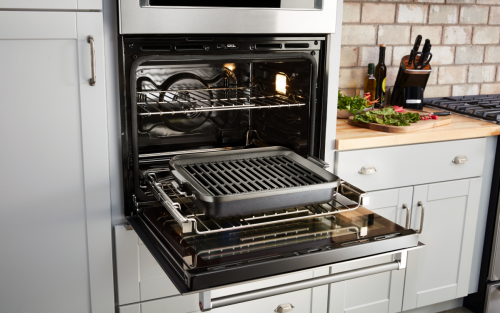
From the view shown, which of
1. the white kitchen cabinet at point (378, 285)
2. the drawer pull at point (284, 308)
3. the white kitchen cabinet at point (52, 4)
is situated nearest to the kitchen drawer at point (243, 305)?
the drawer pull at point (284, 308)

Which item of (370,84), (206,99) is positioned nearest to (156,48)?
(206,99)

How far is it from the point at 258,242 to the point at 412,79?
148cm

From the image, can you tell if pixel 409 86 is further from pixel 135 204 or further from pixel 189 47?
pixel 135 204

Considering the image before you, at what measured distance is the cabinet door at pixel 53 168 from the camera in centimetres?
142

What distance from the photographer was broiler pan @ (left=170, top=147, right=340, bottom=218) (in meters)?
1.32

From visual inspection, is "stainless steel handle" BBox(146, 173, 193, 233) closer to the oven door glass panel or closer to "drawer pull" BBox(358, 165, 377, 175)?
the oven door glass panel

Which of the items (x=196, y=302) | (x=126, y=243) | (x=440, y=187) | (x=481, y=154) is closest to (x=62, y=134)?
(x=126, y=243)

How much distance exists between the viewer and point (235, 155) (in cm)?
170

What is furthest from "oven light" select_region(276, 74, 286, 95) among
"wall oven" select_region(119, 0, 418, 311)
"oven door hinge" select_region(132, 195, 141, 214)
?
"oven door hinge" select_region(132, 195, 141, 214)

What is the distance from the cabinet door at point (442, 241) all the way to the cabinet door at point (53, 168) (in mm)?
1323

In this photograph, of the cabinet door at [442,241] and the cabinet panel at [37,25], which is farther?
the cabinet door at [442,241]

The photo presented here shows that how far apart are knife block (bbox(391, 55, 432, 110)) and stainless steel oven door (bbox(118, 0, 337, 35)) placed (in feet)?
2.84

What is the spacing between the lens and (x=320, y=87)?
1808mm

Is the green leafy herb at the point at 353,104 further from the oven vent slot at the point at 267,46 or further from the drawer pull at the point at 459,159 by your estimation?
the oven vent slot at the point at 267,46
